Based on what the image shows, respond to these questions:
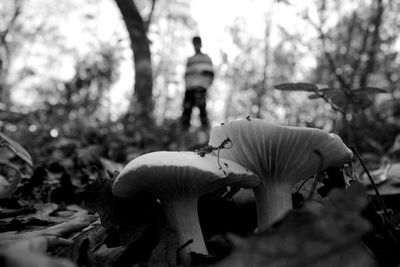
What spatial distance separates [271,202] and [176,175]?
415 millimetres

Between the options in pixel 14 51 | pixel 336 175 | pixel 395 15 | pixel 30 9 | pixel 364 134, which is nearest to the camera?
pixel 336 175

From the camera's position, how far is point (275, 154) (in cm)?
134

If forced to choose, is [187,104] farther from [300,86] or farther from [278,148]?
[278,148]

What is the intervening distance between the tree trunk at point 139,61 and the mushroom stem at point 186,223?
3.88 metres

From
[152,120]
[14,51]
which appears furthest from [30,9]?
[152,120]

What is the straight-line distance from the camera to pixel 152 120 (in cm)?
523

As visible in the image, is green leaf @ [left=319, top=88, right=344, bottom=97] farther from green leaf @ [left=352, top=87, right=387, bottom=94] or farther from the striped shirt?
the striped shirt

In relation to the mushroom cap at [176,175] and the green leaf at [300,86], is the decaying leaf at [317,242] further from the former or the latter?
the green leaf at [300,86]

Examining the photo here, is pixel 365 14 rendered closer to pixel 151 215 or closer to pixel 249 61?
pixel 249 61

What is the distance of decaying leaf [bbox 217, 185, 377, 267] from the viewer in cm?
60

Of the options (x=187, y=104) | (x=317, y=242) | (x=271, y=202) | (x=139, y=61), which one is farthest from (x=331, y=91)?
(x=139, y=61)

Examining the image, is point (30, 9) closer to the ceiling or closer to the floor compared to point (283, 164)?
closer to the ceiling

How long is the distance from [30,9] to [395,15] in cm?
1559

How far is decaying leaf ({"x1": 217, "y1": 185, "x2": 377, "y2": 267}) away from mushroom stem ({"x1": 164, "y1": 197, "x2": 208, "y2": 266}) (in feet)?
1.91
